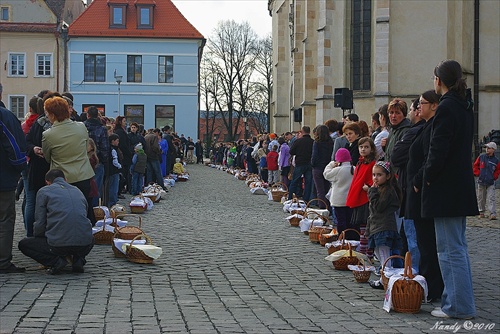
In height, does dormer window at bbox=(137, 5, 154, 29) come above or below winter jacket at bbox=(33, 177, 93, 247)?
above

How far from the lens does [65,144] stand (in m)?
10.6

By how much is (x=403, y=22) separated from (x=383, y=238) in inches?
975

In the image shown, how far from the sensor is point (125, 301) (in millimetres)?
7879

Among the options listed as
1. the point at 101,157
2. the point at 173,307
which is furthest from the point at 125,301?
the point at 101,157

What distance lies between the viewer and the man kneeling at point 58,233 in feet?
30.6

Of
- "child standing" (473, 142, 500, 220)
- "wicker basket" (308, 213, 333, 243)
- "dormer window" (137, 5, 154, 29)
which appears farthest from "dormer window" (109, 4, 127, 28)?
"wicker basket" (308, 213, 333, 243)

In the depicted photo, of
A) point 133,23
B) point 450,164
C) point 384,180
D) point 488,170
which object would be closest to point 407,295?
→ point 450,164

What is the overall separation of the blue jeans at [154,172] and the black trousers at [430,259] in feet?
54.4

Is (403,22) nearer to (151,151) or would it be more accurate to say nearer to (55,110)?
(151,151)

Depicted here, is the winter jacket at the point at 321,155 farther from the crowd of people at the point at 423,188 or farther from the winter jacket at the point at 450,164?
the winter jacket at the point at 450,164

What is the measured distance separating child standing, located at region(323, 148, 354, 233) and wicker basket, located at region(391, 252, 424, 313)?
14.8 ft

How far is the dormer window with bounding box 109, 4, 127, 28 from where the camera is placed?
61.3 m

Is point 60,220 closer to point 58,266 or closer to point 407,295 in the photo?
point 58,266

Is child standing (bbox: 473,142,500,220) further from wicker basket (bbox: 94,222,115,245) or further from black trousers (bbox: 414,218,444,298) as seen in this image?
black trousers (bbox: 414,218,444,298)
